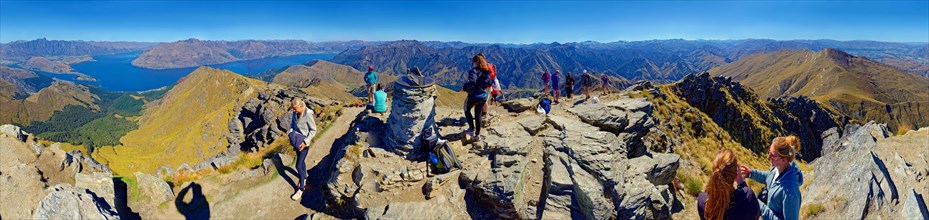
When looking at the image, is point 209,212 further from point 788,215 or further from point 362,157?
point 788,215

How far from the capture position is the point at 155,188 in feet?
44.6

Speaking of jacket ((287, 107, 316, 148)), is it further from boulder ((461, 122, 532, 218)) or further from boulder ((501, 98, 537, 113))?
boulder ((501, 98, 537, 113))

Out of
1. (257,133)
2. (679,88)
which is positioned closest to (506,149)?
(679,88)

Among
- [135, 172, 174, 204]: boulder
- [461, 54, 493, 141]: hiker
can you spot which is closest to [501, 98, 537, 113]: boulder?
[461, 54, 493, 141]: hiker

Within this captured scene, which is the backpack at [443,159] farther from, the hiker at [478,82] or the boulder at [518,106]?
the boulder at [518,106]

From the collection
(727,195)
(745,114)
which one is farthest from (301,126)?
(745,114)

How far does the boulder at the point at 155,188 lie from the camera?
1335 centimetres

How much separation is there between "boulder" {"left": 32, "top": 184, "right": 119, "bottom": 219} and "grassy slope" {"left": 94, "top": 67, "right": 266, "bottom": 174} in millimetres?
108119

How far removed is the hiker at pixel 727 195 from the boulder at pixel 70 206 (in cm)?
1495

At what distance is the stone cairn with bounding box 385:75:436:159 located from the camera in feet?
42.8

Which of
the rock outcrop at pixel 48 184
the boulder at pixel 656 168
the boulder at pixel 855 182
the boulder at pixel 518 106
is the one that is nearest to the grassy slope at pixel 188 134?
the rock outcrop at pixel 48 184

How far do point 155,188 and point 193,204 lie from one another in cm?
142

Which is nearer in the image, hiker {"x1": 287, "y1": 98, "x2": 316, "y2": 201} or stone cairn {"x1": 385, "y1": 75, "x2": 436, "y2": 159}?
hiker {"x1": 287, "y1": 98, "x2": 316, "y2": 201}

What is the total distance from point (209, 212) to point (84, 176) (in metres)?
3.80
